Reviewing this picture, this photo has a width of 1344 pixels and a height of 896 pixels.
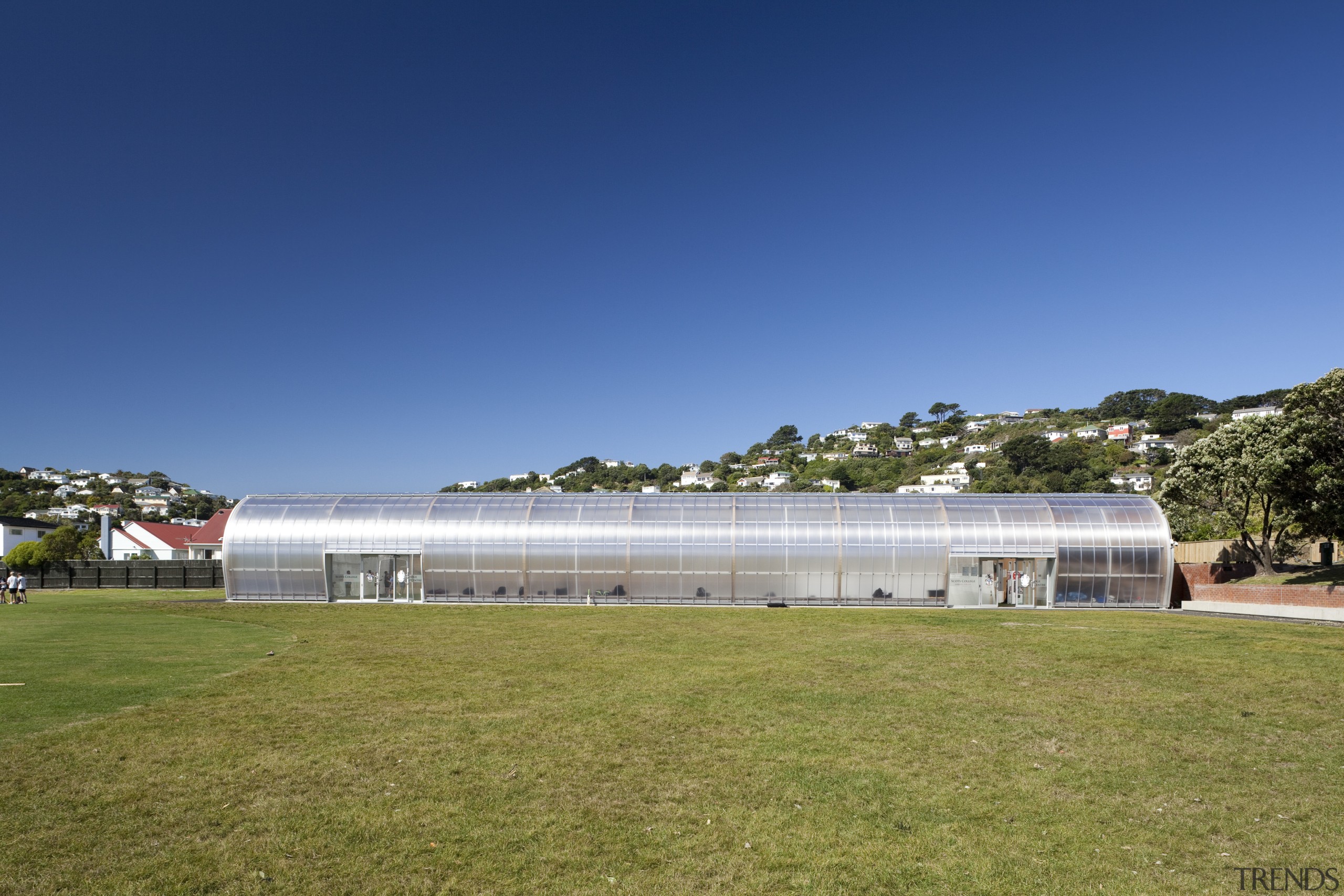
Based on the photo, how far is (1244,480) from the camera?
38.2 metres

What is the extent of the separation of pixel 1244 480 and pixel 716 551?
2643 cm

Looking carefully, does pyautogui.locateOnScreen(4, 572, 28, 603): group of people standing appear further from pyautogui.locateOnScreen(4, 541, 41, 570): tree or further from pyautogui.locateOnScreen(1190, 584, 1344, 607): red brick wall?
pyautogui.locateOnScreen(1190, 584, 1344, 607): red brick wall

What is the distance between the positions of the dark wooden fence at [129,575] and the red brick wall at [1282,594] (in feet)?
200

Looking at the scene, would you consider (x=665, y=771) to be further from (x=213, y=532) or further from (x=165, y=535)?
(x=165, y=535)

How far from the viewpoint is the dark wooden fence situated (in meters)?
55.6

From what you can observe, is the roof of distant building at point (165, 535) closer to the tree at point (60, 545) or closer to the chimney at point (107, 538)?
the chimney at point (107, 538)

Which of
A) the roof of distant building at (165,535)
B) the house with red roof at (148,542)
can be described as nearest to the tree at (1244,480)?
the roof of distant building at (165,535)

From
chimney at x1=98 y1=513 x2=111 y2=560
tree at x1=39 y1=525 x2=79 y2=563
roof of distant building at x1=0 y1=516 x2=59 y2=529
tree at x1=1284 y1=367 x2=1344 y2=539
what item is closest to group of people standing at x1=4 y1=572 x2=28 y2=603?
tree at x1=39 y1=525 x2=79 y2=563

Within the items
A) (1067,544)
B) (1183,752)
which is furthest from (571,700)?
(1067,544)

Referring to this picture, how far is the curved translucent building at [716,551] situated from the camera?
41.8 meters

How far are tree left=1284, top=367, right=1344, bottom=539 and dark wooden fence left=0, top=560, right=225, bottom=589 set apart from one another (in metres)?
63.3

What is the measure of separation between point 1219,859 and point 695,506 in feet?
120

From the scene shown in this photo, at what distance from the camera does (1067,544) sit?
41.7 metres

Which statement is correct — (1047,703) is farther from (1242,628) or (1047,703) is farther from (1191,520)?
(1191,520)
